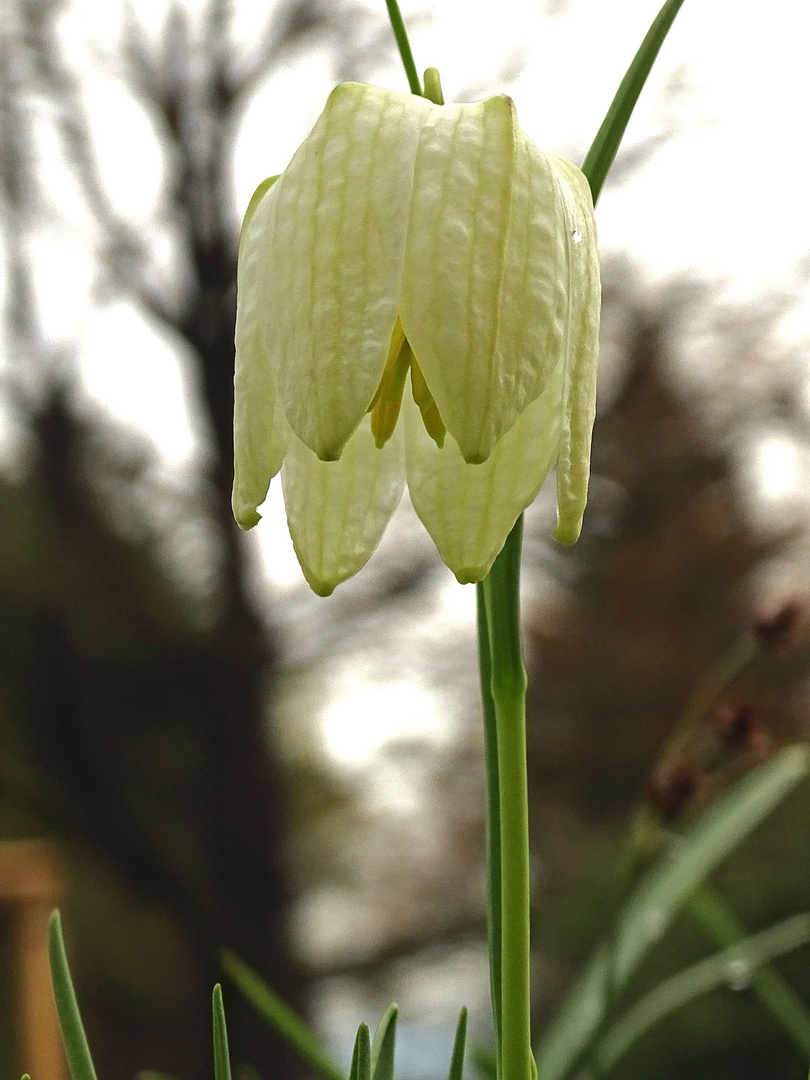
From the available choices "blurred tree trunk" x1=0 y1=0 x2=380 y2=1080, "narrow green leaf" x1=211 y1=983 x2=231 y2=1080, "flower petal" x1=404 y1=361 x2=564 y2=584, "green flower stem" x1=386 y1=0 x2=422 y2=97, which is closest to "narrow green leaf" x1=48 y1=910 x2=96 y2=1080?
"narrow green leaf" x1=211 y1=983 x2=231 y2=1080

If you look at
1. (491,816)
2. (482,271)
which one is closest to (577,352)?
(482,271)

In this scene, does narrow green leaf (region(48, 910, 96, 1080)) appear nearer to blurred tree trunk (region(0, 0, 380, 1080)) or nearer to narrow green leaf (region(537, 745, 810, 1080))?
narrow green leaf (region(537, 745, 810, 1080))

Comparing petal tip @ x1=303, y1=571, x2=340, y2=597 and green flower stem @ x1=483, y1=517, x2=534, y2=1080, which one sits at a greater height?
petal tip @ x1=303, y1=571, x2=340, y2=597

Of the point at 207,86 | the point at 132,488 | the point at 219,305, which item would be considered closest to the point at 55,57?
the point at 207,86

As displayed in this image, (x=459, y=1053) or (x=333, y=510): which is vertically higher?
(x=333, y=510)

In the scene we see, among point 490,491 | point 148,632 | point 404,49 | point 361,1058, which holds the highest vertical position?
point 148,632

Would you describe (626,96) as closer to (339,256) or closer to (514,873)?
(339,256)

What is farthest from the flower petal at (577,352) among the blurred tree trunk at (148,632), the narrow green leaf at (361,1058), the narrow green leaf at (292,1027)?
the blurred tree trunk at (148,632)
